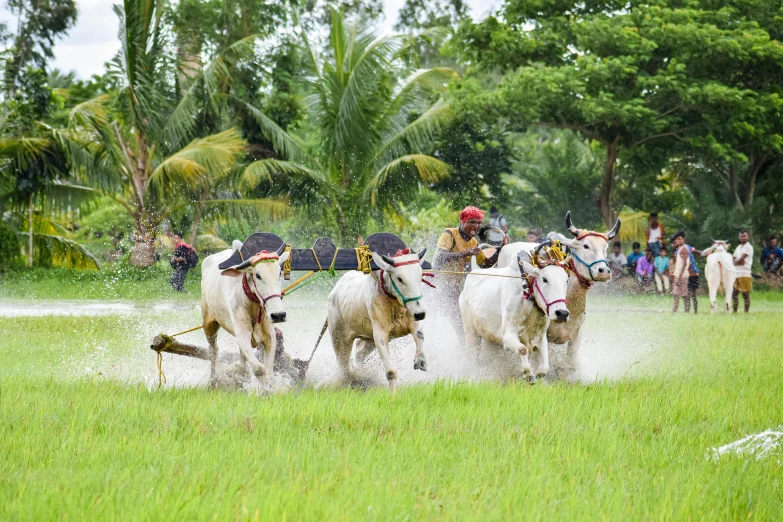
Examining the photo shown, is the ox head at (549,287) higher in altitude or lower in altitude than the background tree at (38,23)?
lower

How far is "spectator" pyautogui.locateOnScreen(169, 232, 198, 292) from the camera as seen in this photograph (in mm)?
17109

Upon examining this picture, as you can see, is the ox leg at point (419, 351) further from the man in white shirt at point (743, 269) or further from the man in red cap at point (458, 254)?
the man in white shirt at point (743, 269)

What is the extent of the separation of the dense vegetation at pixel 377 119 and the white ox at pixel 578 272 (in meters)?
11.3

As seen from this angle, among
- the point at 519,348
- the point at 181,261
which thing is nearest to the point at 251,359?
the point at 519,348

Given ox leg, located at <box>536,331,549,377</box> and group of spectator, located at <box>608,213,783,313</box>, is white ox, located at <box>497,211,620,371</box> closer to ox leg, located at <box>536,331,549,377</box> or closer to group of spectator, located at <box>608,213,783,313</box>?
ox leg, located at <box>536,331,549,377</box>

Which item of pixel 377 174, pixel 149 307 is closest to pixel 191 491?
pixel 149 307

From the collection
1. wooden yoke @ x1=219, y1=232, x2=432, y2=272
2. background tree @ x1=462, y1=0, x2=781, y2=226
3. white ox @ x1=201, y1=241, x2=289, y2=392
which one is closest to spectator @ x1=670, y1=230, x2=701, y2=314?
background tree @ x1=462, y1=0, x2=781, y2=226

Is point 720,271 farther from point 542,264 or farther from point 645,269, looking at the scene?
point 542,264

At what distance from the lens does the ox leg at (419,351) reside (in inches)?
289

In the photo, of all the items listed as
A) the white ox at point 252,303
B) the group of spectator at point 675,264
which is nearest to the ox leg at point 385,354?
the white ox at point 252,303

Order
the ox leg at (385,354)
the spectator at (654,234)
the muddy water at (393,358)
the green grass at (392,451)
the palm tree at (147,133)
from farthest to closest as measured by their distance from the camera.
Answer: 1. the spectator at (654,234)
2. the palm tree at (147,133)
3. the muddy water at (393,358)
4. the ox leg at (385,354)
5. the green grass at (392,451)

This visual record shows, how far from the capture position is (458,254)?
8.87 metres

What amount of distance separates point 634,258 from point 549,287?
15.5m

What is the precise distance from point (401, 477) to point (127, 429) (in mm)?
1864
